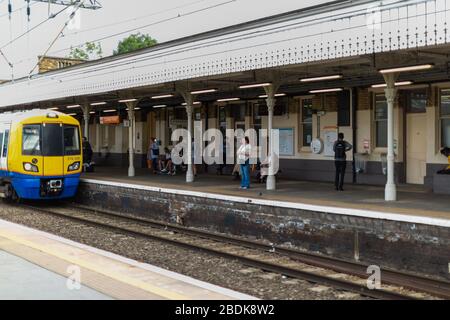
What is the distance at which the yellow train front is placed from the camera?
17.3 meters

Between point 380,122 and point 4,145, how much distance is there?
11984mm

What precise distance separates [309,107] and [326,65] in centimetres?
580

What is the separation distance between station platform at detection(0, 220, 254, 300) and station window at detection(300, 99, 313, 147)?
36.6 feet

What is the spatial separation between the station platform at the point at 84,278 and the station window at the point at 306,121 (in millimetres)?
11146

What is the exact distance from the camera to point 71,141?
59.7ft

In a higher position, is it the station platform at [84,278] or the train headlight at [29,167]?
the train headlight at [29,167]

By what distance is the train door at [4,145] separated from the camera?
1805cm

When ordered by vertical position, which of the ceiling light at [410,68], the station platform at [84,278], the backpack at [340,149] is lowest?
the station platform at [84,278]

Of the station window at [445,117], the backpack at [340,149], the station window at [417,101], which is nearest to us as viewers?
the backpack at [340,149]

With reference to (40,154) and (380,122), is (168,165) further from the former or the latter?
(380,122)

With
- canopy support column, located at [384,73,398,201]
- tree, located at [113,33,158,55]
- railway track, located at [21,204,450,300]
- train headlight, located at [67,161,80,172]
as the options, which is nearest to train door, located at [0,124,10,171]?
train headlight, located at [67,161,80,172]

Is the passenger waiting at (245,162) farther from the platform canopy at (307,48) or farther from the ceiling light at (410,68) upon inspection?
the ceiling light at (410,68)

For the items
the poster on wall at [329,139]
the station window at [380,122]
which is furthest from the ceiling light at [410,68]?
the poster on wall at [329,139]
